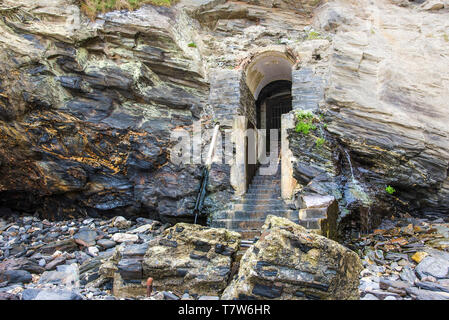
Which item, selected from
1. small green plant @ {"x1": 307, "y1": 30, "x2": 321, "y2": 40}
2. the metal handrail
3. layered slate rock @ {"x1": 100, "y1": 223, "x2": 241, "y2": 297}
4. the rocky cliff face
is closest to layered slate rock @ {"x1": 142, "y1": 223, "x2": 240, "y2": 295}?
layered slate rock @ {"x1": 100, "y1": 223, "x2": 241, "y2": 297}

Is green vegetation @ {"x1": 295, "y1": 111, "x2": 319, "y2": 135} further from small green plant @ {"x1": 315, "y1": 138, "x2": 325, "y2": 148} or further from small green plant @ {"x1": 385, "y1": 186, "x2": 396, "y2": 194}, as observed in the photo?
small green plant @ {"x1": 385, "y1": 186, "x2": 396, "y2": 194}

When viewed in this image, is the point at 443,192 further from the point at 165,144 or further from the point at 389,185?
the point at 165,144

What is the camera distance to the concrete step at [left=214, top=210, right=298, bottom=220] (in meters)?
6.27

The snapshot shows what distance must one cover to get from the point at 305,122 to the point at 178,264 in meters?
4.66

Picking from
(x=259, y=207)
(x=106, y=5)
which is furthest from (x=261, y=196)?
(x=106, y=5)

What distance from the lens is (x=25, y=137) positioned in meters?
7.16

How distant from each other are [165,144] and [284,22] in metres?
5.25

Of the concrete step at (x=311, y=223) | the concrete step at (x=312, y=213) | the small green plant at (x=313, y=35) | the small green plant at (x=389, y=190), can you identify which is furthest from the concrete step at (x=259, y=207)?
the small green plant at (x=313, y=35)

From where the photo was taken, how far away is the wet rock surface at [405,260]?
12.5 feet

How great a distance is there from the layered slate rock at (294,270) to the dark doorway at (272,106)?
8.75 m

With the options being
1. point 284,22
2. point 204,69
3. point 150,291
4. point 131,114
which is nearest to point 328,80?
point 284,22

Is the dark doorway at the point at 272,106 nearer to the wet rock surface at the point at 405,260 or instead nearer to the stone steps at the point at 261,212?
the stone steps at the point at 261,212

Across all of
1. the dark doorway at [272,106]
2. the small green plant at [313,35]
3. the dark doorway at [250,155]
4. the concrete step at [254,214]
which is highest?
the small green plant at [313,35]

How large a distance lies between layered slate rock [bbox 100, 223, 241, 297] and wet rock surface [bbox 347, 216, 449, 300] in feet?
6.02
